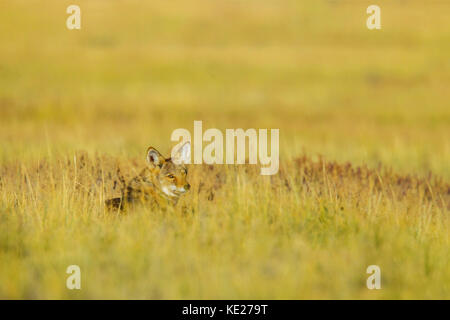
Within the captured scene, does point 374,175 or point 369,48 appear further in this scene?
point 369,48

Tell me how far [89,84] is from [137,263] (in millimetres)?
22459

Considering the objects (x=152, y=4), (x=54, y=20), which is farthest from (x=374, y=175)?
(x=152, y=4)

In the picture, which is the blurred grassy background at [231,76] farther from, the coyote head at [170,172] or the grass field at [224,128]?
the coyote head at [170,172]

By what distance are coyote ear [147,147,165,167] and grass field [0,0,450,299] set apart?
1.76 feet

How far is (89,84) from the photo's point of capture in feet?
92.3

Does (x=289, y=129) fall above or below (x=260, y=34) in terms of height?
below

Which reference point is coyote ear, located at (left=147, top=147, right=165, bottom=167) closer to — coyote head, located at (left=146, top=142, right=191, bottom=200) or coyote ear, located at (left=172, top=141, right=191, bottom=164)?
coyote head, located at (left=146, top=142, right=191, bottom=200)

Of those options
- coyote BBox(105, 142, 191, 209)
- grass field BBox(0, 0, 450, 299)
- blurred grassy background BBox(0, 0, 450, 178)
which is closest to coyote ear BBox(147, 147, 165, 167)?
coyote BBox(105, 142, 191, 209)

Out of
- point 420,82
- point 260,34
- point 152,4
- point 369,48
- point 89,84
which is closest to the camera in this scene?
point 89,84

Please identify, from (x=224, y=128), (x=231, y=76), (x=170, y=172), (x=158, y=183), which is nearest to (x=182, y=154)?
(x=170, y=172)

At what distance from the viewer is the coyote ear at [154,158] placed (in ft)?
27.3

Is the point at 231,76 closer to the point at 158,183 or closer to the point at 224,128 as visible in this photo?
the point at 224,128

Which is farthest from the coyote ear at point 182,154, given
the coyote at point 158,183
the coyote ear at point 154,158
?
the coyote ear at point 154,158
